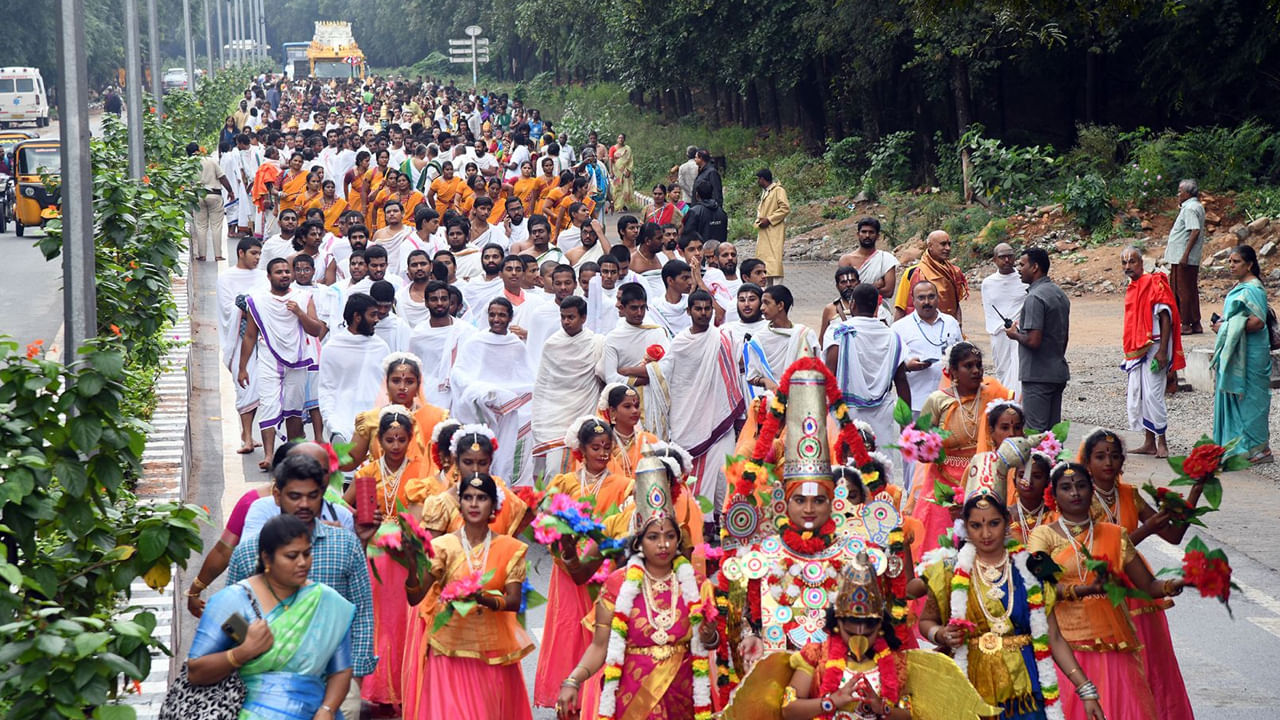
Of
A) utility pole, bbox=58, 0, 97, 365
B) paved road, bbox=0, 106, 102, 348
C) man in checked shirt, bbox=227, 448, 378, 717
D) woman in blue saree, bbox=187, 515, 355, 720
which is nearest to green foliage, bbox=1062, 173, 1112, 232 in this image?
paved road, bbox=0, 106, 102, 348

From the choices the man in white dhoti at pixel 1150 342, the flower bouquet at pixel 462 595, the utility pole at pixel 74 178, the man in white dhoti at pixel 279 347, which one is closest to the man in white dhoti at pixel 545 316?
the man in white dhoti at pixel 279 347

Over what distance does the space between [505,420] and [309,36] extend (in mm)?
154117

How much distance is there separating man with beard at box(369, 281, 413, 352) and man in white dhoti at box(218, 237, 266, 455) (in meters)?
1.47

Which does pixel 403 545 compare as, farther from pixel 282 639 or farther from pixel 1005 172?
pixel 1005 172

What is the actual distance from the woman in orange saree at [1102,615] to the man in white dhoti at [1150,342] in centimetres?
638

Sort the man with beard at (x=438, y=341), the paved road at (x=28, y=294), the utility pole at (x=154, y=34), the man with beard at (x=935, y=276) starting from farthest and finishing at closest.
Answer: the utility pole at (x=154, y=34) < the paved road at (x=28, y=294) < the man with beard at (x=935, y=276) < the man with beard at (x=438, y=341)

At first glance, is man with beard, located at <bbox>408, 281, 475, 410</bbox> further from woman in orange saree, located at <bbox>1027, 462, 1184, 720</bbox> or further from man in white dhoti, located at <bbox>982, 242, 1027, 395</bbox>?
woman in orange saree, located at <bbox>1027, 462, 1184, 720</bbox>

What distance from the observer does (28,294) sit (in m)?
24.1

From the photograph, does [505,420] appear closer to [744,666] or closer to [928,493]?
[928,493]

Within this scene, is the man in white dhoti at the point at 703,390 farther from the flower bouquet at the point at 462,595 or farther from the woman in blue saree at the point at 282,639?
the woman in blue saree at the point at 282,639

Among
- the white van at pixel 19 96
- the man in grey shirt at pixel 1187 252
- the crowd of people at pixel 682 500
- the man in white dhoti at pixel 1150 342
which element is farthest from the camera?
the white van at pixel 19 96

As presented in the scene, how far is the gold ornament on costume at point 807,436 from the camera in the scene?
662cm

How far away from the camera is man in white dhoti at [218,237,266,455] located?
1298 centimetres

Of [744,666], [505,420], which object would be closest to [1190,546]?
[744,666]
